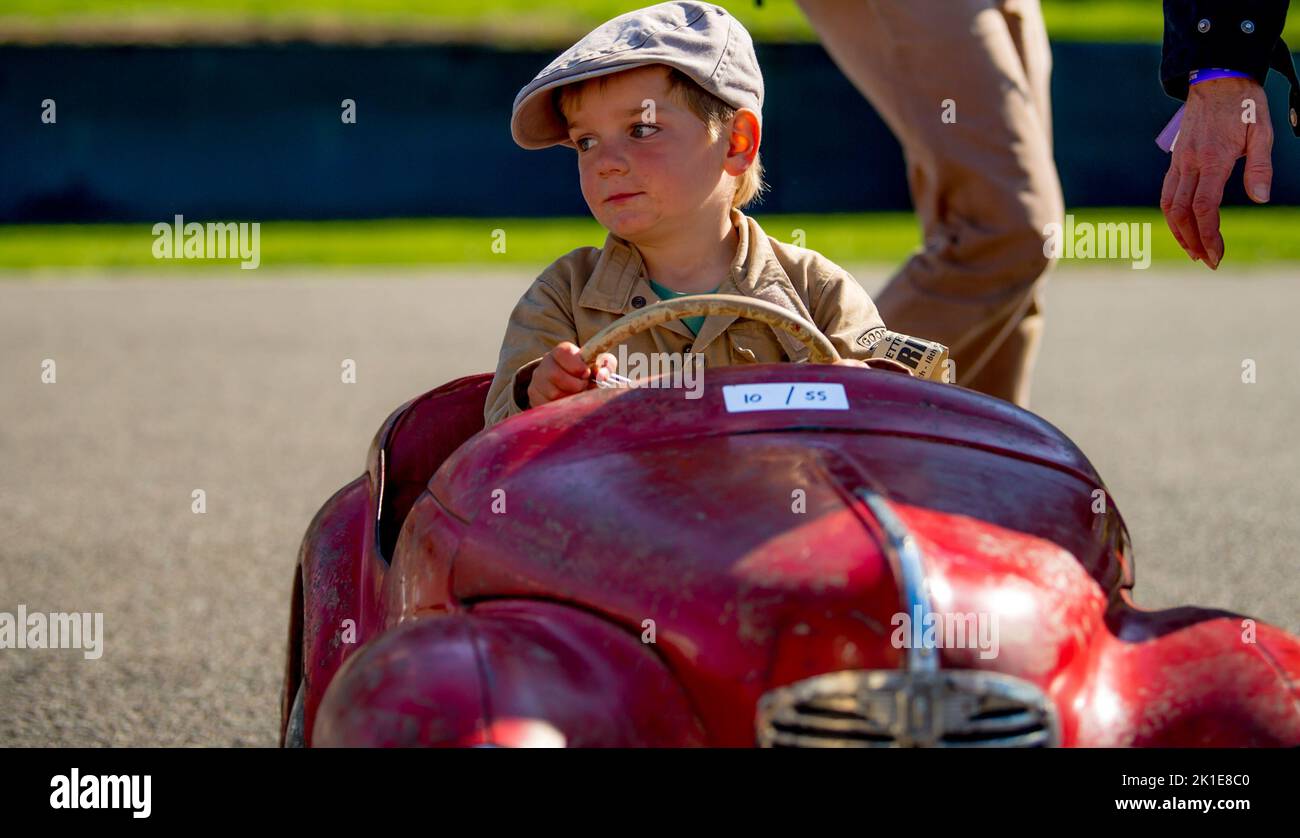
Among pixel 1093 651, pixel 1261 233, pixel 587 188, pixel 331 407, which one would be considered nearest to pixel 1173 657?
pixel 1093 651

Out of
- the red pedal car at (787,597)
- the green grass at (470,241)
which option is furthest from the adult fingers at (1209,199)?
the green grass at (470,241)

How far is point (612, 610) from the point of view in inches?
66.1

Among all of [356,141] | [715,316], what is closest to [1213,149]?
[715,316]

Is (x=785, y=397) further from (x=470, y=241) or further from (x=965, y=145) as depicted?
(x=470, y=241)

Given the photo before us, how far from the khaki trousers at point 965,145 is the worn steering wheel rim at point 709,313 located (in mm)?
1993

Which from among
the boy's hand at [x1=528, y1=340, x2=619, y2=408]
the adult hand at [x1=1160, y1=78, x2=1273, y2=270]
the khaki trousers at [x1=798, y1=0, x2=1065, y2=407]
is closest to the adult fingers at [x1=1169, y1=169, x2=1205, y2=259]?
the adult hand at [x1=1160, y1=78, x2=1273, y2=270]

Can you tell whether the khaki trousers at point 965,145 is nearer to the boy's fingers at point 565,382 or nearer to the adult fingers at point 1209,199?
the adult fingers at point 1209,199

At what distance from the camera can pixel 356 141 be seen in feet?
54.5

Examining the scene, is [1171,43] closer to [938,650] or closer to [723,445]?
[723,445]

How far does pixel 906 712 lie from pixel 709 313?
703mm

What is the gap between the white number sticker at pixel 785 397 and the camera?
1.89 m

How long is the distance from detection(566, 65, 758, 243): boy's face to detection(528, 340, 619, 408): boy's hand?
478 millimetres

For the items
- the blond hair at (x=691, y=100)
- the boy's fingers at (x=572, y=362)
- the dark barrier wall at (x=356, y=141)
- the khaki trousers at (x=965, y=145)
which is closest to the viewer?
the boy's fingers at (x=572, y=362)

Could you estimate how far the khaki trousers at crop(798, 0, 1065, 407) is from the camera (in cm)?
390
